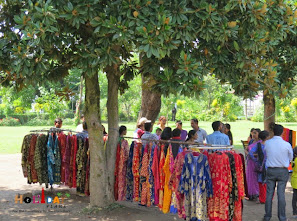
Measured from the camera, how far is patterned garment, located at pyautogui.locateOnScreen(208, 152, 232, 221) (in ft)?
18.2

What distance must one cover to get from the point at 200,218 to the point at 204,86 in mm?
2082

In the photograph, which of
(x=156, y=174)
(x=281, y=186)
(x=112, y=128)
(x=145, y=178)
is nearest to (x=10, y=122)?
(x=112, y=128)

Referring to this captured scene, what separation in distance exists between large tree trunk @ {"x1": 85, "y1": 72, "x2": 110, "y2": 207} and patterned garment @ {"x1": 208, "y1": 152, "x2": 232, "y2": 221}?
2.39 meters

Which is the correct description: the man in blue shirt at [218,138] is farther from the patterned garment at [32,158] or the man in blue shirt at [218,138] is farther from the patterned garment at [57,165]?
the patterned garment at [32,158]

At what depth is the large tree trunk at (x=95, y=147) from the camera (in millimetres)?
7031

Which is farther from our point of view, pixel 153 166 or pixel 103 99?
pixel 103 99

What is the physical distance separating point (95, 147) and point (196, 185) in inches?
91.4

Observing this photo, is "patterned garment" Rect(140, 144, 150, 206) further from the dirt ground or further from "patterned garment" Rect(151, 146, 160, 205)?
the dirt ground

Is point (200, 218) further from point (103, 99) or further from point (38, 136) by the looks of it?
point (103, 99)

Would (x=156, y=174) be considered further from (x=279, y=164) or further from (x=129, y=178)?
(x=279, y=164)

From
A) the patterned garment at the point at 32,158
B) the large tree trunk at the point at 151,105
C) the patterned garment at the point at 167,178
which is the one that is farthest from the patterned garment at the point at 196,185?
the large tree trunk at the point at 151,105

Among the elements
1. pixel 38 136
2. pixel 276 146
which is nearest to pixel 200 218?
pixel 276 146

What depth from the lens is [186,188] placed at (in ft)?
18.8

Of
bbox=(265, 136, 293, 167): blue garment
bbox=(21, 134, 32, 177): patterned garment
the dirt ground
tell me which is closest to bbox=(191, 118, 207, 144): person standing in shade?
the dirt ground
